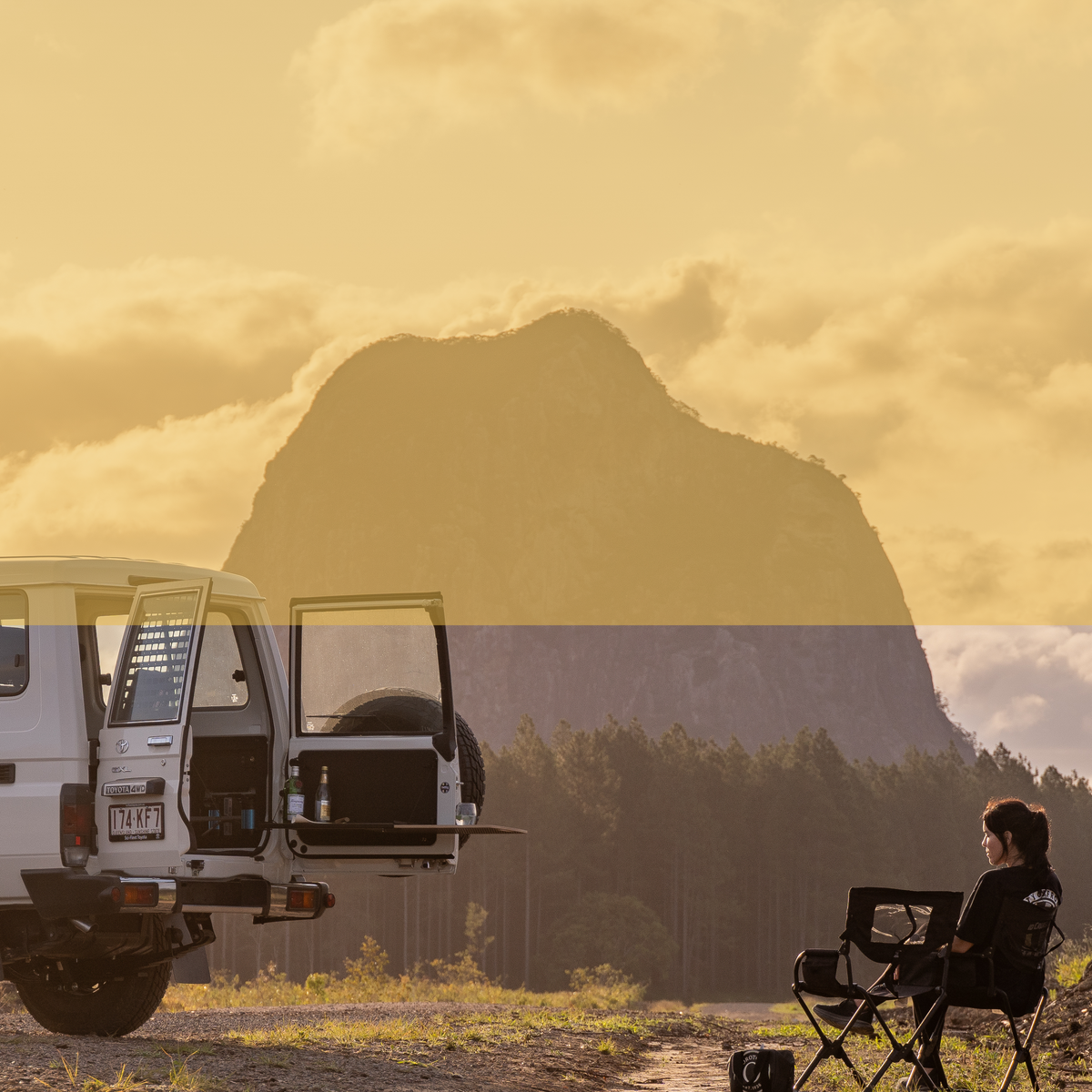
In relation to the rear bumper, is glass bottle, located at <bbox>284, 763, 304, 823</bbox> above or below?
above

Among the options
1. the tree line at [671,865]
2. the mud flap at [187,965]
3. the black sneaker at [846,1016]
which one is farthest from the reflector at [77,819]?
the tree line at [671,865]

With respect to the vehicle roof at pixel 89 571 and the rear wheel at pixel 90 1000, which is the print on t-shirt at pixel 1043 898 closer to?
the vehicle roof at pixel 89 571

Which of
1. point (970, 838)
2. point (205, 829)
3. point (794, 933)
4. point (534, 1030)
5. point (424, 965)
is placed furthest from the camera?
point (970, 838)

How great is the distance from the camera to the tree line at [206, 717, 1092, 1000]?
61094 mm

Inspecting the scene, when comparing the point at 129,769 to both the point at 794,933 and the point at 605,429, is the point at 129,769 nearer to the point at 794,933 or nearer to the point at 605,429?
the point at 794,933

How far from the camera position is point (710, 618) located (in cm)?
13038

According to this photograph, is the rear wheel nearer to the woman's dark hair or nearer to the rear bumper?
the rear bumper

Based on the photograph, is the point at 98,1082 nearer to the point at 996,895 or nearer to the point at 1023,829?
the point at 996,895

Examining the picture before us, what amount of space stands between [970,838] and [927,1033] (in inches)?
2906

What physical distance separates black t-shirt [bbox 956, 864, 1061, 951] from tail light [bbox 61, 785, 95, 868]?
4.76 metres

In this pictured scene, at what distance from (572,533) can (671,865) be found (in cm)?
6539

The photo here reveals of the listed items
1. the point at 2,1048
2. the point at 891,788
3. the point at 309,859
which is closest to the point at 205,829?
the point at 309,859

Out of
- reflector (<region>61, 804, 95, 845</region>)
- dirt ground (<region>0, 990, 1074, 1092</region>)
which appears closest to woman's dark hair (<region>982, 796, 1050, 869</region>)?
dirt ground (<region>0, 990, 1074, 1092</region>)

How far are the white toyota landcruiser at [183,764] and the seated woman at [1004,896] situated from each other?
277cm
